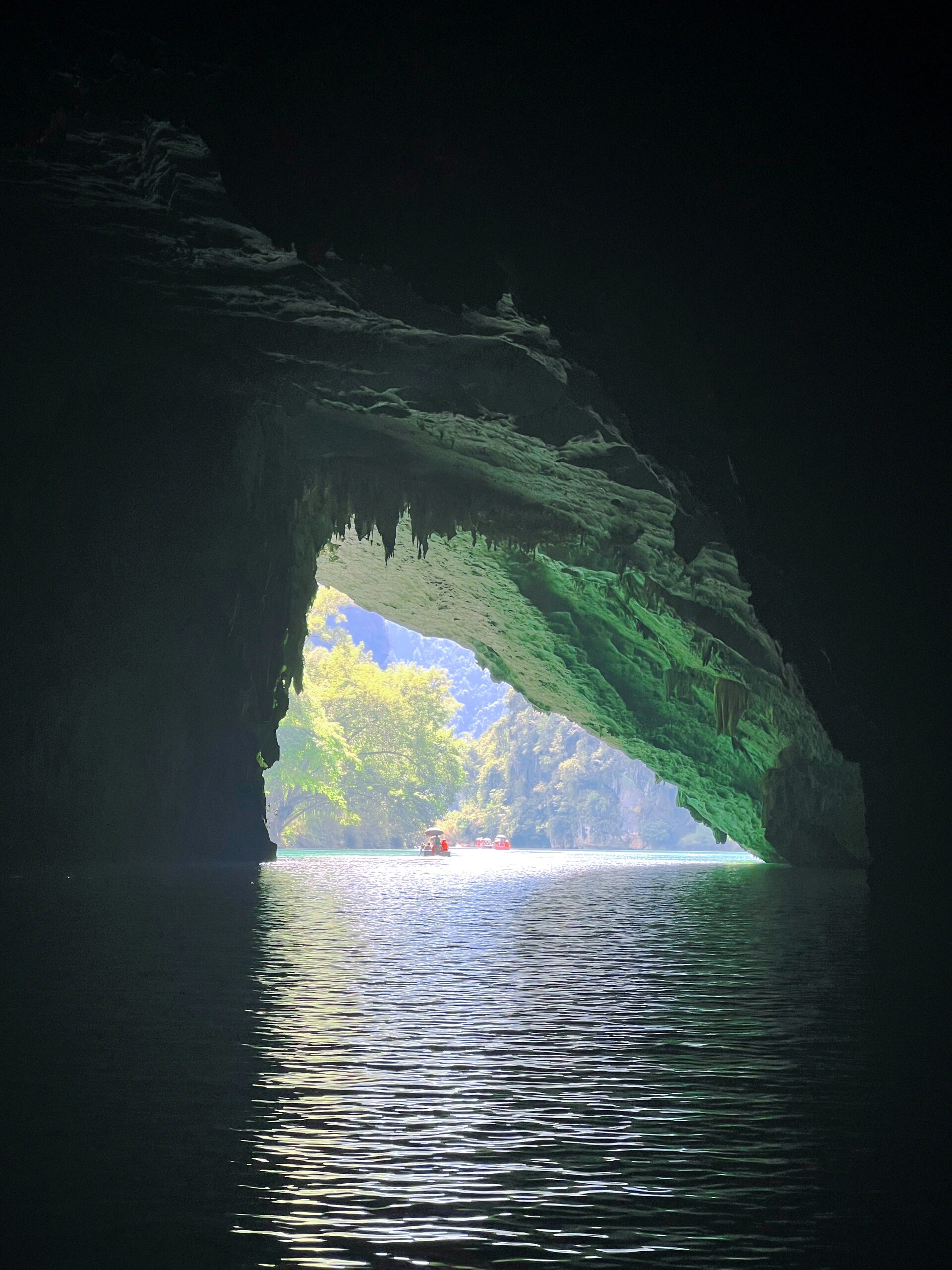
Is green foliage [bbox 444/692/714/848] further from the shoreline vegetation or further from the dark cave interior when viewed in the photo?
the dark cave interior

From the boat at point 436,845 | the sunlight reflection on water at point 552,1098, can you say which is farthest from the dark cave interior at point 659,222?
the boat at point 436,845

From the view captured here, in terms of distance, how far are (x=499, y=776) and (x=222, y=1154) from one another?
9714cm

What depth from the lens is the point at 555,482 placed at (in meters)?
23.3

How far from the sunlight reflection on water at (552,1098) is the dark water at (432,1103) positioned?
0.05ft

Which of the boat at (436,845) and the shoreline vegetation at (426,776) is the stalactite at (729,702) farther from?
the shoreline vegetation at (426,776)

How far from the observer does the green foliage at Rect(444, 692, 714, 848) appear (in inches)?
3807

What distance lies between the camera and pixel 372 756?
2867 inches

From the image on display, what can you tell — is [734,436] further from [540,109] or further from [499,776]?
[499,776]

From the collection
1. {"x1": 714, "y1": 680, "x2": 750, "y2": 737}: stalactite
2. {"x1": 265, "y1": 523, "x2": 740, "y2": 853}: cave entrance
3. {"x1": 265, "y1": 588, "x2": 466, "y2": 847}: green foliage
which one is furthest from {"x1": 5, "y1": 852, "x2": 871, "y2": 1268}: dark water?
{"x1": 265, "y1": 588, "x2": 466, "y2": 847}: green foliage

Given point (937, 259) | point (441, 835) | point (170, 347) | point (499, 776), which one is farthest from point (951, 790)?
point (499, 776)

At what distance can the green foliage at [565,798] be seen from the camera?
96688 millimetres

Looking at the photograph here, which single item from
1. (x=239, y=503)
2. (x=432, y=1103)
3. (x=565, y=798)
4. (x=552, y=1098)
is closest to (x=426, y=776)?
(x=565, y=798)

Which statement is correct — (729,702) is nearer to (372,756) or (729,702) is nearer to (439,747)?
(372,756)

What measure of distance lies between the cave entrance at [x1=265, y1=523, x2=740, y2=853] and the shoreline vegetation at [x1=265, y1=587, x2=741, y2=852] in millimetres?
95
